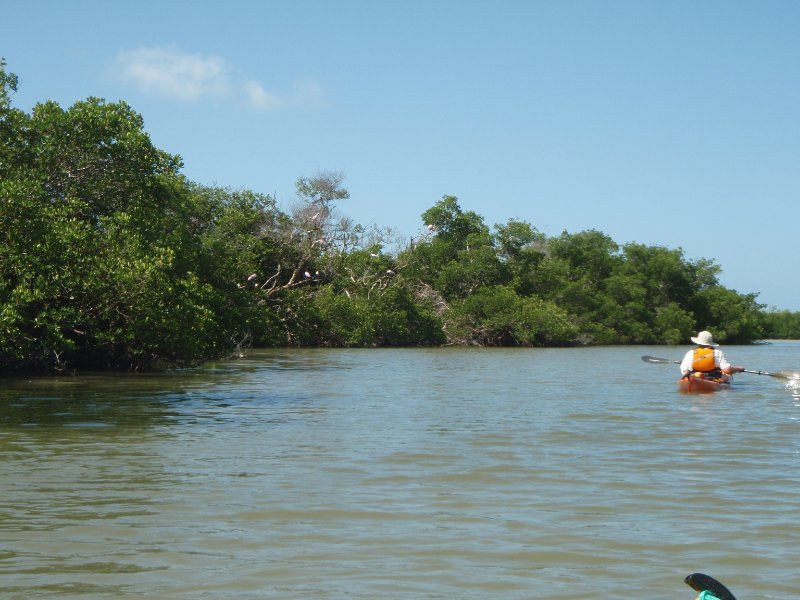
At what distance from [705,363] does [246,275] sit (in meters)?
21.5

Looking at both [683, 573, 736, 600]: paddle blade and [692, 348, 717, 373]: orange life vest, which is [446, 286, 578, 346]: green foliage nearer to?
[692, 348, 717, 373]: orange life vest

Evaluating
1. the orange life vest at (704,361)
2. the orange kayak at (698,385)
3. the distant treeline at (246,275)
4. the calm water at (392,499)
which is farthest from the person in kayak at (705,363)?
the distant treeline at (246,275)

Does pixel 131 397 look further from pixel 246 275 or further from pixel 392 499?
pixel 246 275

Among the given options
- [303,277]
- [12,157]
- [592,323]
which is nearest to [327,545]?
[12,157]

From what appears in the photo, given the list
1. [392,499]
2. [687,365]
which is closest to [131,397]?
[392,499]

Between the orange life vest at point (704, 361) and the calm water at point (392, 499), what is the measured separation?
228 cm

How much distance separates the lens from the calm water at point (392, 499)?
16.6 ft

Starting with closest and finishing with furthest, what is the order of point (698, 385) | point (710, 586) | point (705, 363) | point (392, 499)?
1. point (710, 586)
2. point (392, 499)
3. point (698, 385)
4. point (705, 363)

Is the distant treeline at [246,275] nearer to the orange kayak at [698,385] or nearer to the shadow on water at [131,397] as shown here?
the shadow on water at [131,397]

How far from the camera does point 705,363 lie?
55.8ft

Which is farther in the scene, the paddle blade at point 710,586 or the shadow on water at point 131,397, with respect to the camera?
the shadow on water at point 131,397

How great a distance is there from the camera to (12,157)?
19609mm

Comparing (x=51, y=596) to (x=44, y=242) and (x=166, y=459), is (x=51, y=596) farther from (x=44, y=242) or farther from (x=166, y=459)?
(x=44, y=242)

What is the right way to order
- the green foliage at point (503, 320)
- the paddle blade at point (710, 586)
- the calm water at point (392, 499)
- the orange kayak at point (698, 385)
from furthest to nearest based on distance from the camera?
the green foliage at point (503, 320) < the orange kayak at point (698, 385) < the calm water at point (392, 499) < the paddle blade at point (710, 586)
